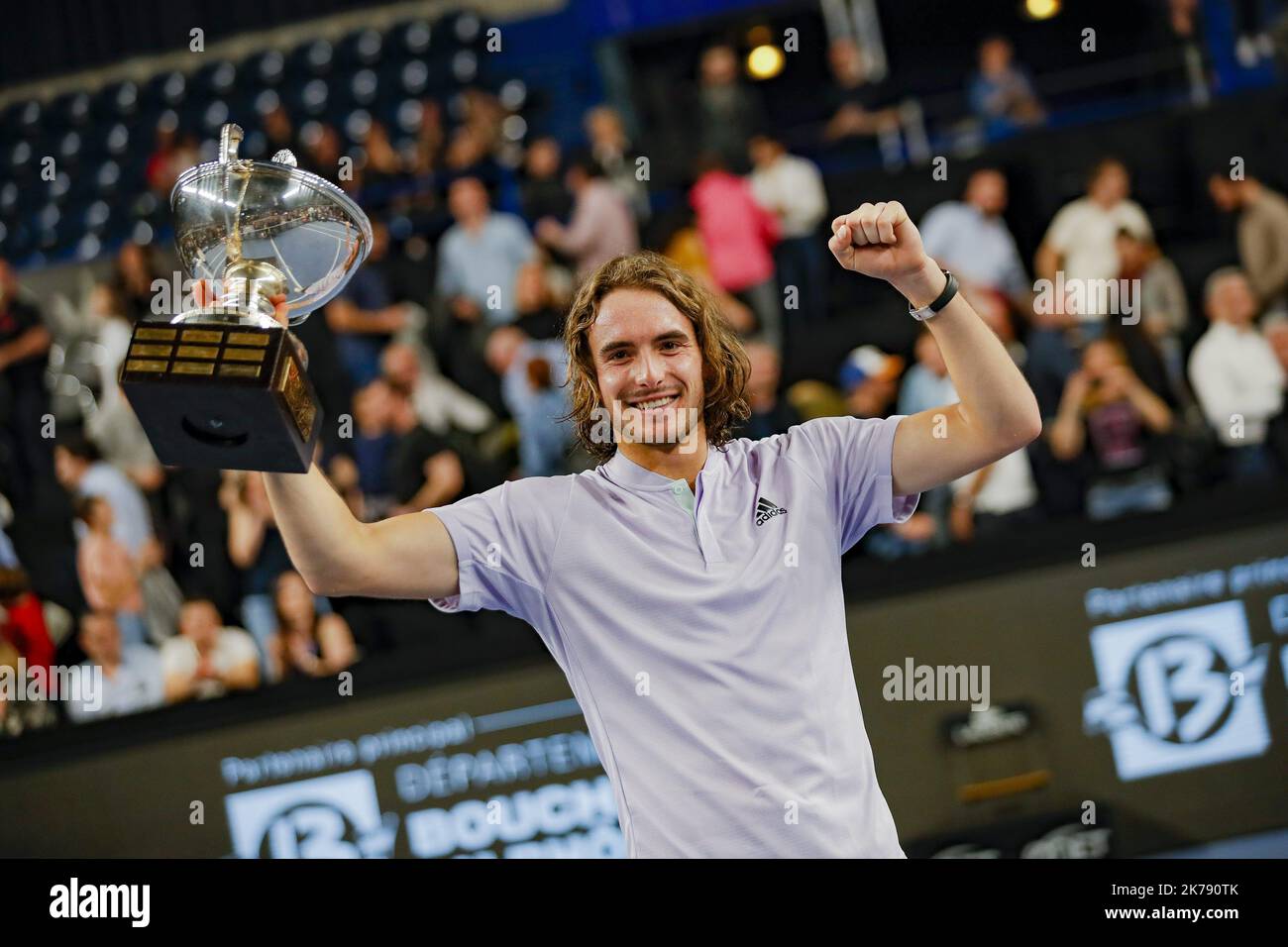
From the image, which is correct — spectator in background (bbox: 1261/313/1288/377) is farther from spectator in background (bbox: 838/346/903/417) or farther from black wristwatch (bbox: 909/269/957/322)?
black wristwatch (bbox: 909/269/957/322)

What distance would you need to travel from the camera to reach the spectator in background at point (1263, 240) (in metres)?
8.21

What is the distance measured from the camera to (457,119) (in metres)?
12.9

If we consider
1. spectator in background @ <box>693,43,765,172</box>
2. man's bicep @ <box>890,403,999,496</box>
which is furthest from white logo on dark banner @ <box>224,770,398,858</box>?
spectator in background @ <box>693,43,765,172</box>

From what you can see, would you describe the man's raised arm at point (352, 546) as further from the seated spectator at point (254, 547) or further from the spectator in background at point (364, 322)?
the spectator in background at point (364, 322)

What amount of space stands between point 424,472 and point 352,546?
4.96 metres

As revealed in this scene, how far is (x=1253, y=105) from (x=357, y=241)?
27.0 feet

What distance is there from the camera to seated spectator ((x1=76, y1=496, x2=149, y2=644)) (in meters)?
7.41

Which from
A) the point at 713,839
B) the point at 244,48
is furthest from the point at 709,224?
the point at 244,48

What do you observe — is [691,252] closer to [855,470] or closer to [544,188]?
[544,188]

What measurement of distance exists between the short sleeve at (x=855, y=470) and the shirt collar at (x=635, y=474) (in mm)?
196

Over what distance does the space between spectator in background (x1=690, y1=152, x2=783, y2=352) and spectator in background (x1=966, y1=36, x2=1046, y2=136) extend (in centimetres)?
238
